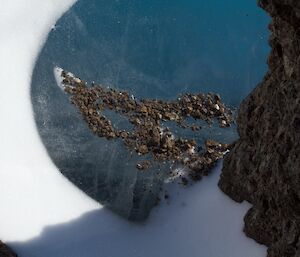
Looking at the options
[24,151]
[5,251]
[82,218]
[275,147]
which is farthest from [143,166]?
[275,147]

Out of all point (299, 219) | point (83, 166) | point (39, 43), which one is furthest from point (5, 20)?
point (299, 219)

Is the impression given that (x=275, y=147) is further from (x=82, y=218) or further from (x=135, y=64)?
(x=135, y=64)

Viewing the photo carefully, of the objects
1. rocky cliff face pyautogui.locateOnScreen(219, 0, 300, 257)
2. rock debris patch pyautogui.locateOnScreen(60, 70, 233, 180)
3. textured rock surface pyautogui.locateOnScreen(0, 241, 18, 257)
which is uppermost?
rocky cliff face pyautogui.locateOnScreen(219, 0, 300, 257)

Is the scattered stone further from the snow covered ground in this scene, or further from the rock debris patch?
the snow covered ground

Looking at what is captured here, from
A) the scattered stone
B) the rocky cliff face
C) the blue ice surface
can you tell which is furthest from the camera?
the scattered stone

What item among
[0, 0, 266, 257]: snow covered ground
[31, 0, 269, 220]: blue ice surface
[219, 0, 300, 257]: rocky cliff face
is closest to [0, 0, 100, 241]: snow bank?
[0, 0, 266, 257]: snow covered ground

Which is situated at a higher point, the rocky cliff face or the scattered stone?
the rocky cliff face
